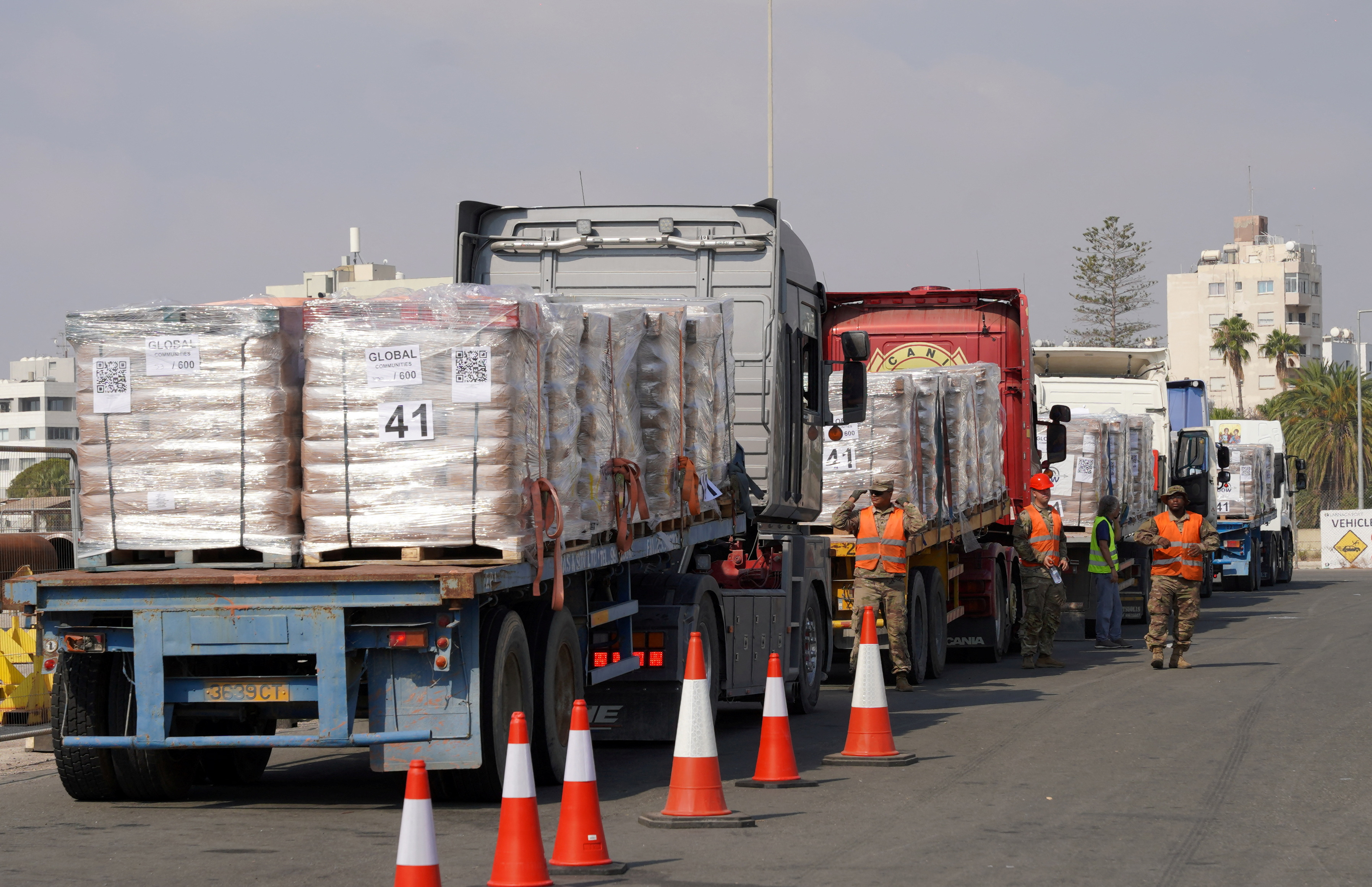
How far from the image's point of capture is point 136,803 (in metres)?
8.98

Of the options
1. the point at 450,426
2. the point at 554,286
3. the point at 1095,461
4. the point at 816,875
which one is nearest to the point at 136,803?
the point at 450,426

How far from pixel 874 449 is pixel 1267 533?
2481 cm

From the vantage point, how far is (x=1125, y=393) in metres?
24.8

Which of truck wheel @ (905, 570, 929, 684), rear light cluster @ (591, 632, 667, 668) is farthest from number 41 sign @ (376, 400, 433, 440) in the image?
truck wheel @ (905, 570, 929, 684)

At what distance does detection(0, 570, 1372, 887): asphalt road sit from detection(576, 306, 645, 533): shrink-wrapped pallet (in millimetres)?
1594

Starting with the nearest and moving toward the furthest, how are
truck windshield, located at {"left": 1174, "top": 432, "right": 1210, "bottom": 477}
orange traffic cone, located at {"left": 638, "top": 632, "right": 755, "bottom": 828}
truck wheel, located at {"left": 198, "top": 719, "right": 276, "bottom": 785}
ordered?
orange traffic cone, located at {"left": 638, "top": 632, "right": 755, "bottom": 828}, truck wheel, located at {"left": 198, "top": 719, "right": 276, "bottom": 785}, truck windshield, located at {"left": 1174, "top": 432, "right": 1210, "bottom": 477}

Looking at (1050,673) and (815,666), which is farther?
Answer: (1050,673)

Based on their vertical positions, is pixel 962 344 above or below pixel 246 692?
above

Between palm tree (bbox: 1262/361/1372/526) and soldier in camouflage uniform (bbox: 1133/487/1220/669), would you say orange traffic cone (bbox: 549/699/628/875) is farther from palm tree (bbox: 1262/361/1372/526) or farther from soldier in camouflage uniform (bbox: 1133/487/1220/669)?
palm tree (bbox: 1262/361/1372/526)

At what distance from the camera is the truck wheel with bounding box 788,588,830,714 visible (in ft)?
42.7

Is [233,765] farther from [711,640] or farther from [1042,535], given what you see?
[1042,535]

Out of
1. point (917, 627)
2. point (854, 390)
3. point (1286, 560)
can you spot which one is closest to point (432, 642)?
point (854, 390)

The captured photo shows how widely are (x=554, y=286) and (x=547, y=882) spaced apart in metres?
7.01

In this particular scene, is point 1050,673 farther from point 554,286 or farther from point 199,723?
point 199,723
